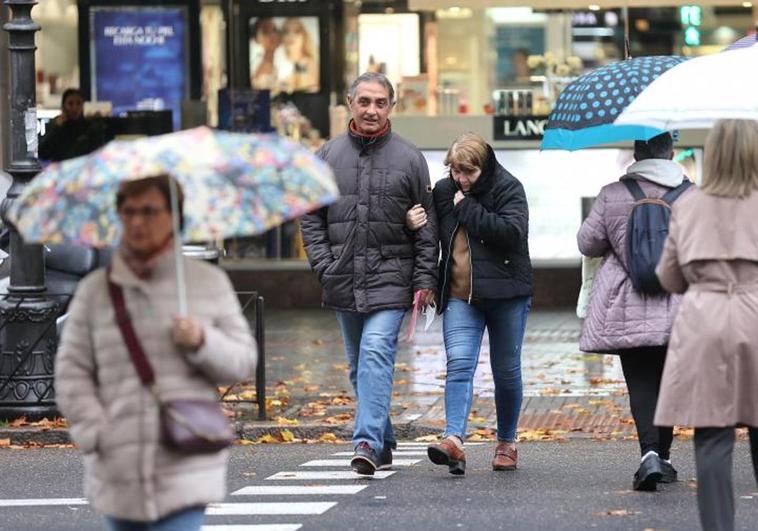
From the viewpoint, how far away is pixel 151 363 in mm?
5105

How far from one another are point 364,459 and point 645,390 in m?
1.45

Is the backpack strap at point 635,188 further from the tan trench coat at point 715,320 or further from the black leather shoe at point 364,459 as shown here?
the black leather shoe at point 364,459

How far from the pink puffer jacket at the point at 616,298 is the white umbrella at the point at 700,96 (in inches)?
24.1

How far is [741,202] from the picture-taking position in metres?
7.03

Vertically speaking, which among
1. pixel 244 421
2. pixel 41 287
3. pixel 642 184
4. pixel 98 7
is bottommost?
pixel 244 421

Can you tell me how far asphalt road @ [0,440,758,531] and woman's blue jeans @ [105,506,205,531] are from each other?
286cm

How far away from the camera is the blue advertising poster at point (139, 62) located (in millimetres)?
19453

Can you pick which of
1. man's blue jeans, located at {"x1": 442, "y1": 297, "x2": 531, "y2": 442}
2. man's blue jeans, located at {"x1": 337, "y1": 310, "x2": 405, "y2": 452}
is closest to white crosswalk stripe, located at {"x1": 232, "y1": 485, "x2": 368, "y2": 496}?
man's blue jeans, located at {"x1": 337, "y1": 310, "x2": 405, "y2": 452}

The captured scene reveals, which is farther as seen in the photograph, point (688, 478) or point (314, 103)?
point (314, 103)

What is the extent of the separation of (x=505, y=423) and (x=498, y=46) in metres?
9.93

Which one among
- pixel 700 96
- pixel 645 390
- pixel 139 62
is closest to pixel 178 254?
pixel 700 96

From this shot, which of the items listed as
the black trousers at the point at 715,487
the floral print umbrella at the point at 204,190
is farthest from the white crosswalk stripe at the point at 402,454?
the floral print umbrella at the point at 204,190

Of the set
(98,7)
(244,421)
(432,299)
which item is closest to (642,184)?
(432,299)

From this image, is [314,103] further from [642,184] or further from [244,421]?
[642,184]
